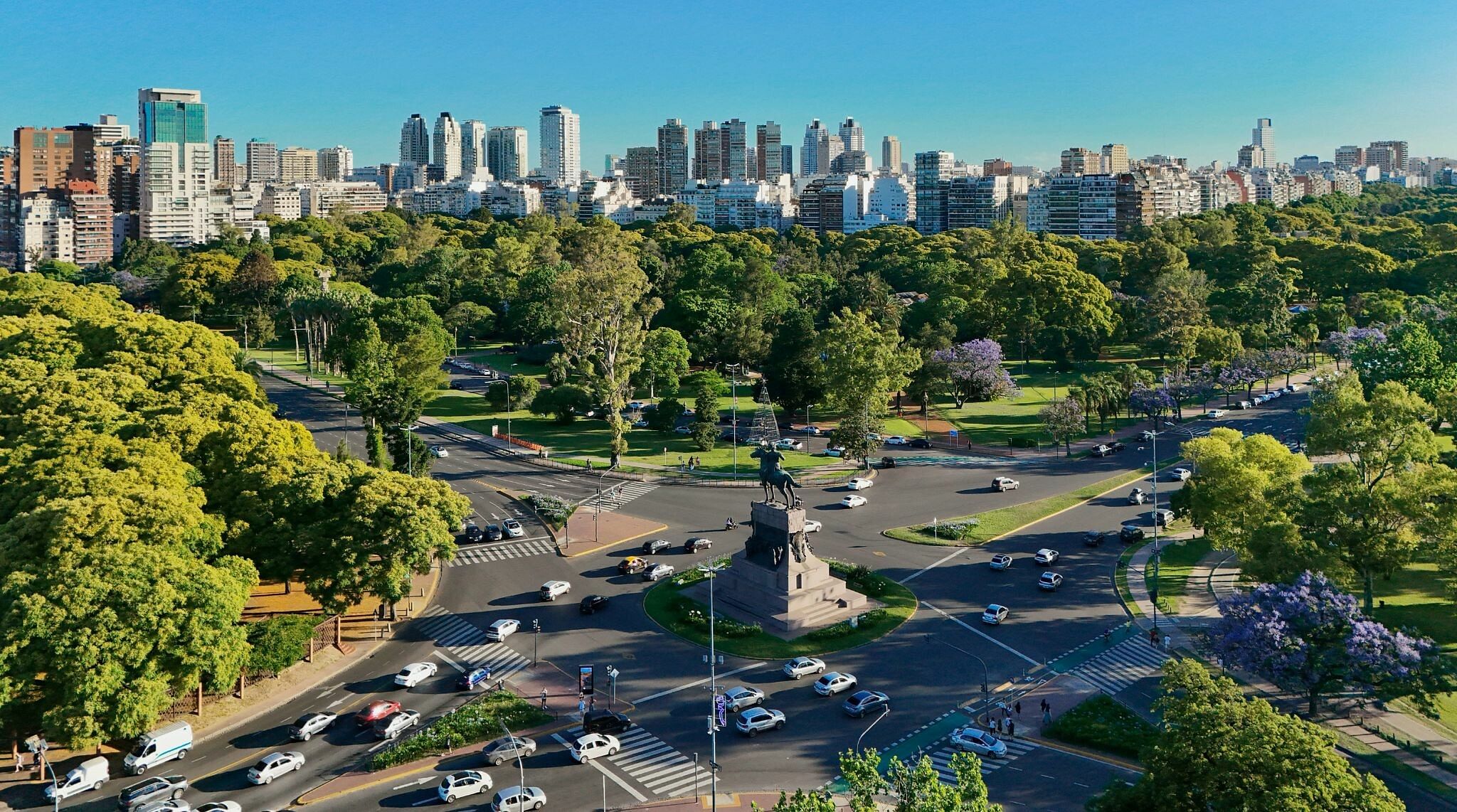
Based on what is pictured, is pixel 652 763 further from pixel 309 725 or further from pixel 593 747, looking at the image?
pixel 309 725

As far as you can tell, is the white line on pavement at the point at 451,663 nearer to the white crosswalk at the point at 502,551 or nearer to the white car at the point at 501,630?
the white car at the point at 501,630

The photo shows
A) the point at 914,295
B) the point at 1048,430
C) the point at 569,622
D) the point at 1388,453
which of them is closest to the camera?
the point at 569,622

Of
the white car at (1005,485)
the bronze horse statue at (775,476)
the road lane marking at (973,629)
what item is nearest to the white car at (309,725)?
the bronze horse statue at (775,476)

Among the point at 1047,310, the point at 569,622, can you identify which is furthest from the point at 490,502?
the point at 1047,310

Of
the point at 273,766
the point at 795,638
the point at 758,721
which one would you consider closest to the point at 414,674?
the point at 273,766

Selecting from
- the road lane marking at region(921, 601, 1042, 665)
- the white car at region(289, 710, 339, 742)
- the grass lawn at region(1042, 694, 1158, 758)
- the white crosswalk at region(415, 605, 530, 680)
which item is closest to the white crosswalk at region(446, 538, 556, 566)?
the white crosswalk at region(415, 605, 530, 680)

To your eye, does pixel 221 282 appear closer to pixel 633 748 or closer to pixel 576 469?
pixel 576 469
